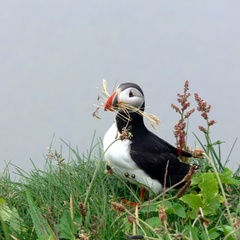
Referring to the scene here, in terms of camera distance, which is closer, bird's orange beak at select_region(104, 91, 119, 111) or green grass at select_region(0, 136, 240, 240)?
green grass at select_region(0, 136, 240, 240)

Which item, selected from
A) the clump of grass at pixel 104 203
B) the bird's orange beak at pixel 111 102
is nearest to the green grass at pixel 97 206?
the clump of grass at pixel 104 203

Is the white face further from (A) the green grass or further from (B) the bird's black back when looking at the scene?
(A) the green grass

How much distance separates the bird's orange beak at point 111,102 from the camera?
2555mm

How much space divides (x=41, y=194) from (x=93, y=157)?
516mm

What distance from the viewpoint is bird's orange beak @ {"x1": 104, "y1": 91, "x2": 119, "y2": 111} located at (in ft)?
8.38

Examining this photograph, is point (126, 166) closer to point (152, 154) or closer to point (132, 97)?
point (152, 154)

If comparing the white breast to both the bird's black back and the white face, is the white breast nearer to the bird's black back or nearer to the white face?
the bird's black back

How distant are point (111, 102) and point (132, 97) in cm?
10

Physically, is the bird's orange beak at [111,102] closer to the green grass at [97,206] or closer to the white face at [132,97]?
the white face at [132,97]

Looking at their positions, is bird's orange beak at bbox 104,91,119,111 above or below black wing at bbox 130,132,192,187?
above

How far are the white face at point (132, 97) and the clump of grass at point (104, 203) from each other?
0.30 m

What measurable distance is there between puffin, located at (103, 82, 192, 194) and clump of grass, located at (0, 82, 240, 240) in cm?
8

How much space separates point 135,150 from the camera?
2615 mm

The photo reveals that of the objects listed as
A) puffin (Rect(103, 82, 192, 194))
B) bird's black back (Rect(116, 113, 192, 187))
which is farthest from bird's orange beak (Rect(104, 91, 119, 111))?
bird's black back (Rect(116, 113, 192, 187))
